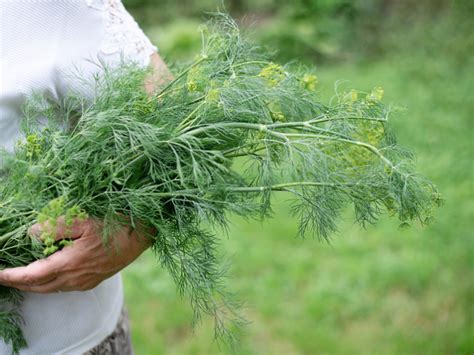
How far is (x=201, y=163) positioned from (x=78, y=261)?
33 centimetres

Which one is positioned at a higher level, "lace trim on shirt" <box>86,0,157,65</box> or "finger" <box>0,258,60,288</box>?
"lace trim on shirt" <box>86,0,157,65</box>

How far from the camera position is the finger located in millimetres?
1367

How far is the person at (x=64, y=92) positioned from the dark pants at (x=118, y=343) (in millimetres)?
15

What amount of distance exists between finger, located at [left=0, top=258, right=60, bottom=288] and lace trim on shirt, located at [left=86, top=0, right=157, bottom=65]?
0.48 metres

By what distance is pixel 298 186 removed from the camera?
4.31ft

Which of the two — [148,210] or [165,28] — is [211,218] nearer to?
[148,210]

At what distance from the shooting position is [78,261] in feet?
4.54

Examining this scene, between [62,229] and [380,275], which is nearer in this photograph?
[62,229]

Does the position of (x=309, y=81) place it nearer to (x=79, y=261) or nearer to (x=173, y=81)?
(x=173, y=81)

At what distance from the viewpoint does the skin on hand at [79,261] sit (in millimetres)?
1362

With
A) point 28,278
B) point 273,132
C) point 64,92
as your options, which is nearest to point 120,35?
point 64,92

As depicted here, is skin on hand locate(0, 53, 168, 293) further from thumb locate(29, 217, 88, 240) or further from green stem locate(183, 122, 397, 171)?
green stem locate(183, 122, 397, 171)

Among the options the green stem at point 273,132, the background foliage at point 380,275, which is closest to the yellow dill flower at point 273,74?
the green stem at point 273,132

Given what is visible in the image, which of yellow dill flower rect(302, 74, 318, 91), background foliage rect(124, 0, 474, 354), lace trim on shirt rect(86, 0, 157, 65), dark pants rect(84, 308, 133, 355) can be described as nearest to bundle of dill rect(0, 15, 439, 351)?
yellow dill flower rect(302, 74, 318, 91)
